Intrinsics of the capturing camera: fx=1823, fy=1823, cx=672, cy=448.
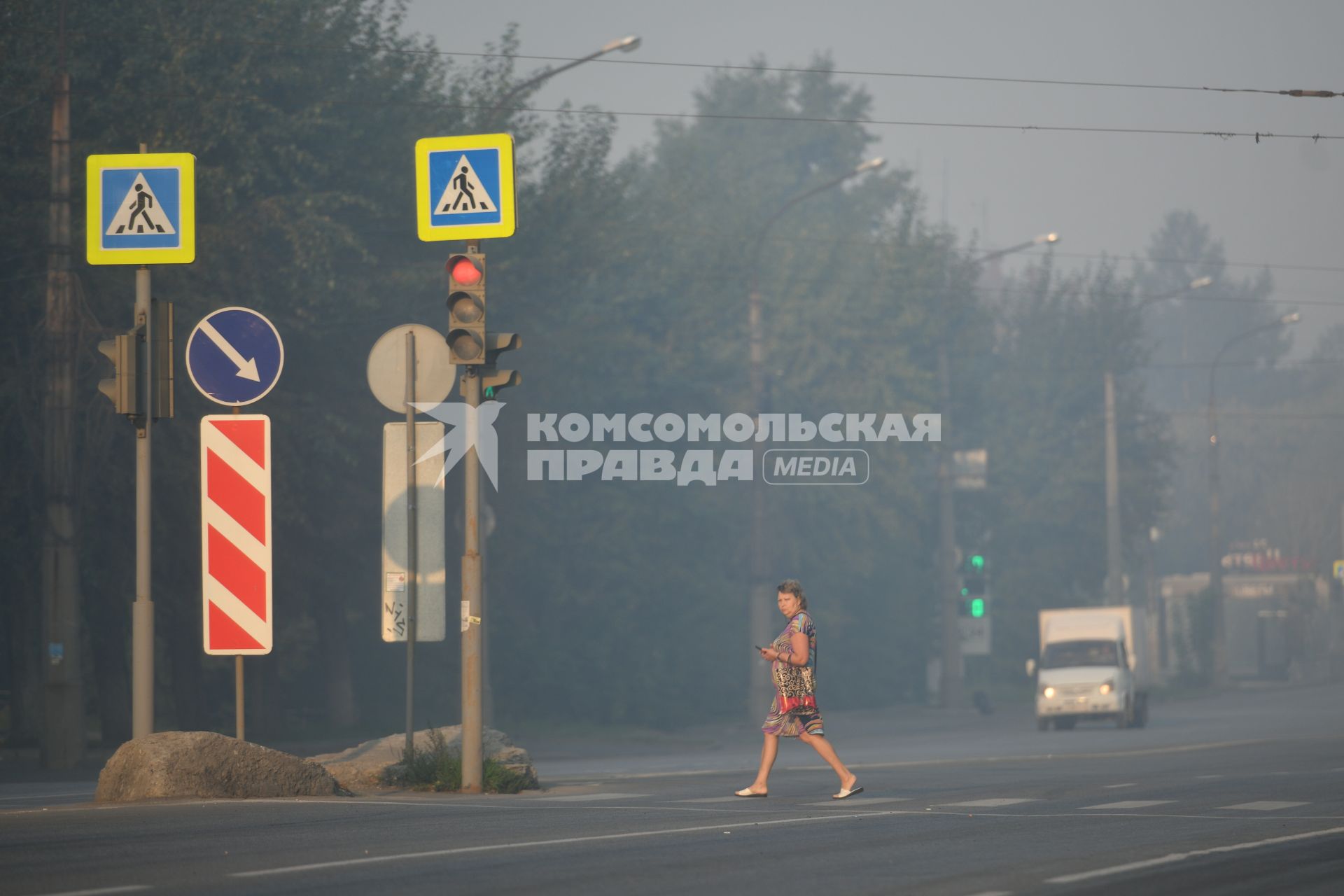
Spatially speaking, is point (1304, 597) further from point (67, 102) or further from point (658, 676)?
point (67, 102)

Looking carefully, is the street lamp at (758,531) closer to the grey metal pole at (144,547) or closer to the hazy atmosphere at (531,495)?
the hazy atmosphere at (531,495)

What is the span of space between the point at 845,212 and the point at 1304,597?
26826mm

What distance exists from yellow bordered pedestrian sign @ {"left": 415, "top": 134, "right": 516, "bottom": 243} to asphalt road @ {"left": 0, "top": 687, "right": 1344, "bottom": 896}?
4558 mm

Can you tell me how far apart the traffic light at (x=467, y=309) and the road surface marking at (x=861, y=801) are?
14.4 feet

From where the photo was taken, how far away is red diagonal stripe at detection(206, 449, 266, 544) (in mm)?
13695

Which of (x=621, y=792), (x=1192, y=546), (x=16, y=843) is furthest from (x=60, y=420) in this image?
(x=1192, y=546)

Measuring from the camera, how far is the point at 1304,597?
7662 cm

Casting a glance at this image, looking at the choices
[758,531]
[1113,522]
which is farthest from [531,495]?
[1113,522]

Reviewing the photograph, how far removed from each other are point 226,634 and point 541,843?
3.75 meters

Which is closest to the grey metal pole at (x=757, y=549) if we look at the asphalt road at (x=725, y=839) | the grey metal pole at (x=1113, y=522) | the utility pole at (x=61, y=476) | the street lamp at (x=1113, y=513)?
the street lamp at (x=1113, y=513)

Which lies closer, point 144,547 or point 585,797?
point 144,547

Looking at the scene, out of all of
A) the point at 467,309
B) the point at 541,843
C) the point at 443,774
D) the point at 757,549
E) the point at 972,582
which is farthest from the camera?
the point at 972,582

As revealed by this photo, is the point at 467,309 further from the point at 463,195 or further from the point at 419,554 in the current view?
the point at 419,554

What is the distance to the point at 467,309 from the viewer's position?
1445 cm
